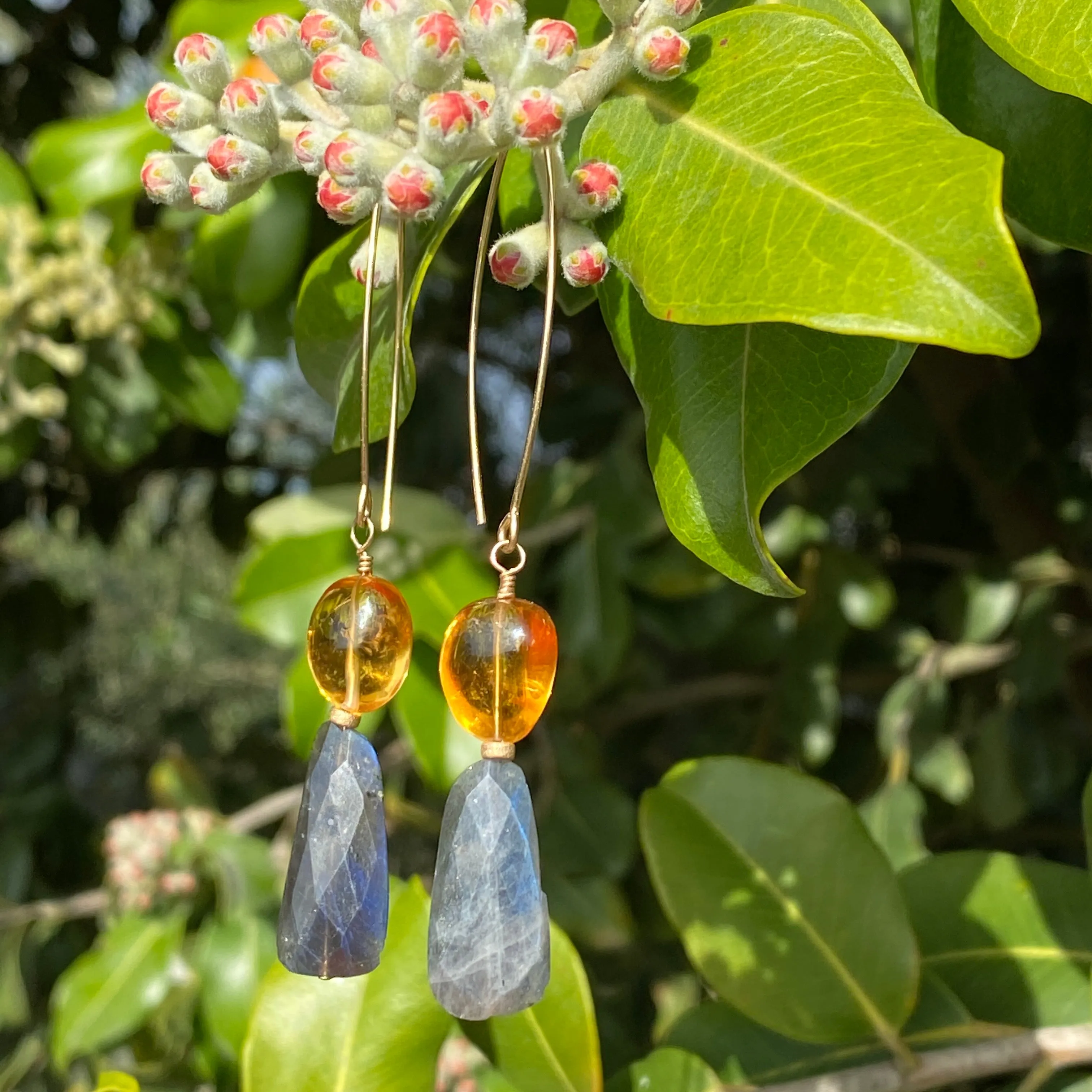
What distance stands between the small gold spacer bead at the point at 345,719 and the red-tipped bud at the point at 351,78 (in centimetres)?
28

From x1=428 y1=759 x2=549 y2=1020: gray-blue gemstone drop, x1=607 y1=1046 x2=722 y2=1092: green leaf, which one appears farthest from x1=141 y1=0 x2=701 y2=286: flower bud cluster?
x1=607 y1=1046 x2=722 y2=1092: green leaf

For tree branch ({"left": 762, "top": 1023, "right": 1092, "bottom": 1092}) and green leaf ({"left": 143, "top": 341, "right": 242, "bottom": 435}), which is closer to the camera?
tree branch ({"left": 762, "top": 1023, "right": 1092, "bottom": 1092})

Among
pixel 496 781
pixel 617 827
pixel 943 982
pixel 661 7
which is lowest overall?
pixel 617 827

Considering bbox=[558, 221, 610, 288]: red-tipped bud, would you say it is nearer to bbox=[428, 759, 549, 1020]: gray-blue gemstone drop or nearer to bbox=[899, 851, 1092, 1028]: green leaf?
bbox=[428, 759, 549, 1020]: gray-blue gemstone drop

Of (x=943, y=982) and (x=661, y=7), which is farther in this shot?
(x=943, y=982)

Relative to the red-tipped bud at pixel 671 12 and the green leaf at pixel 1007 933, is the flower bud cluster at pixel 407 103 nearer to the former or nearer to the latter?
the red-tipped bud at pixel 671 12

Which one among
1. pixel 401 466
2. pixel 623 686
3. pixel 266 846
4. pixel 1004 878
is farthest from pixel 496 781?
pixel 401 466

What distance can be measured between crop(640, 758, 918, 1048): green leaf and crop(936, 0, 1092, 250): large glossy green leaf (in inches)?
15.4

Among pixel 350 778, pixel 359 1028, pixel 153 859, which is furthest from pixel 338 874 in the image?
pixel 153 859

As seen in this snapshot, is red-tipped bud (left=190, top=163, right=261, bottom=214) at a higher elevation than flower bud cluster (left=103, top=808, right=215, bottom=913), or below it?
higher

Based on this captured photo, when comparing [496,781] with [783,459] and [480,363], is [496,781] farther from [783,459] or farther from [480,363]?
[480,363]

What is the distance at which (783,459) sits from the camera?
461mm

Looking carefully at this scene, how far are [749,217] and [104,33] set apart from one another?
1704 millimetres

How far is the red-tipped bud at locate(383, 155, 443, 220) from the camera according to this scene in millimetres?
432
